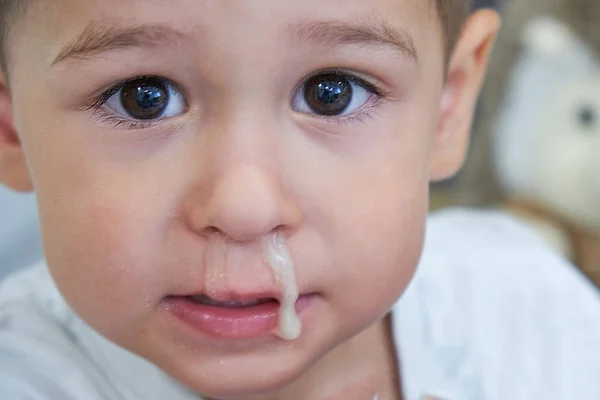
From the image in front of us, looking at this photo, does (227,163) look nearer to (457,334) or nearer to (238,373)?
(238,373)

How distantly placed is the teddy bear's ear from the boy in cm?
80

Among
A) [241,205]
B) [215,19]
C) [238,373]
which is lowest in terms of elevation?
[238,373]

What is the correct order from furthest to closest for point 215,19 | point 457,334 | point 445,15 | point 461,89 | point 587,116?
Answer: 1. point 587,116
2. point 457,334
3. point 461,89
4. point 445,15
5. point 215,19

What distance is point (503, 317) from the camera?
0.88 metres

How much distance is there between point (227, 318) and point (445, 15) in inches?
10.9

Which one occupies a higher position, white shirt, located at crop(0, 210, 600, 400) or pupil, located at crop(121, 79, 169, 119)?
pupil, located at crop(121, 79, 169, 119)

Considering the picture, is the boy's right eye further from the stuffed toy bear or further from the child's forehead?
the stuffed toy bear

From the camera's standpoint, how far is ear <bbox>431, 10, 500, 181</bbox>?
0.68 m

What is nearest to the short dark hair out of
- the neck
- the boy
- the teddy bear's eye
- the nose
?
the boy

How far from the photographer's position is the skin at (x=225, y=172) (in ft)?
1.53

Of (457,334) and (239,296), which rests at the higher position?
(239,296)

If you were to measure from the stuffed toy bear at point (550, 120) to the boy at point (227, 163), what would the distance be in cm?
78

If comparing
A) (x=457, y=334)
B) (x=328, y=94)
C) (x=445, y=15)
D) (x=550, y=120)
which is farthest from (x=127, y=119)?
(x=550, y=120)

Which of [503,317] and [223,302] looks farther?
[503,317]
